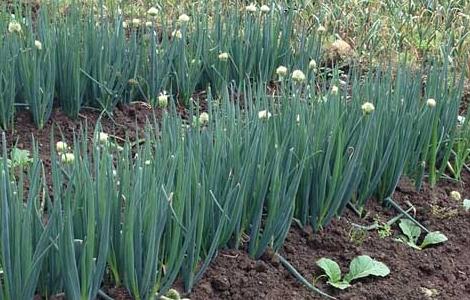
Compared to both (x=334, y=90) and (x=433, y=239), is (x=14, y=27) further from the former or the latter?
(x=433, y=239)

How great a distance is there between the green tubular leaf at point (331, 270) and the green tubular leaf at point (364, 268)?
4 centimetres

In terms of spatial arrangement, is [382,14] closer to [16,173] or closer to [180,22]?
[180,22]

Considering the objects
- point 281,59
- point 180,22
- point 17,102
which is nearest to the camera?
point 17,102

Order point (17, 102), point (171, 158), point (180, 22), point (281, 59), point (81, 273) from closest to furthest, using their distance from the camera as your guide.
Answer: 1. point (81, 273)
2. point (171, 158)
3. point (17, 102)
4. point (180, 22)
5. point (281, 59)

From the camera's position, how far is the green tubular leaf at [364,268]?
230cm

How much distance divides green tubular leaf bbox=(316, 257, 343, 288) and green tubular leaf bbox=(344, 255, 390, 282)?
0.04 metres

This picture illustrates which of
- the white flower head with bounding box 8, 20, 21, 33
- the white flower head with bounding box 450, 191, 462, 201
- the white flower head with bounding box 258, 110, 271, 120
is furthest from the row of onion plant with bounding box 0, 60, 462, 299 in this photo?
the white flower head with bounding box 8, 20, 21, 33

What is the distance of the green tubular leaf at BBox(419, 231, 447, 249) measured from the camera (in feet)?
8.36

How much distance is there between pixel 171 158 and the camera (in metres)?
2.02

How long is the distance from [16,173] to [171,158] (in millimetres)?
848

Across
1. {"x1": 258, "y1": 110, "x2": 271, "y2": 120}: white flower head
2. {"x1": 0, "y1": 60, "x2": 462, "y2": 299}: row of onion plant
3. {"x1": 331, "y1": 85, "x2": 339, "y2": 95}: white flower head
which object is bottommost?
{"x1": 0, "y1": 60, "x2": 462, "y2": 299}: row of onion plant

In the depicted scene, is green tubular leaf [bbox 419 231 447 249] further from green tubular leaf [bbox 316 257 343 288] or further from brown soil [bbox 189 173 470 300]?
green tubular leaf [bbox 316 257 343 288]

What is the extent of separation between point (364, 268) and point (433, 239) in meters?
0.35

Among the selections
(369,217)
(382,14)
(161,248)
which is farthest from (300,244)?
(382,14)
